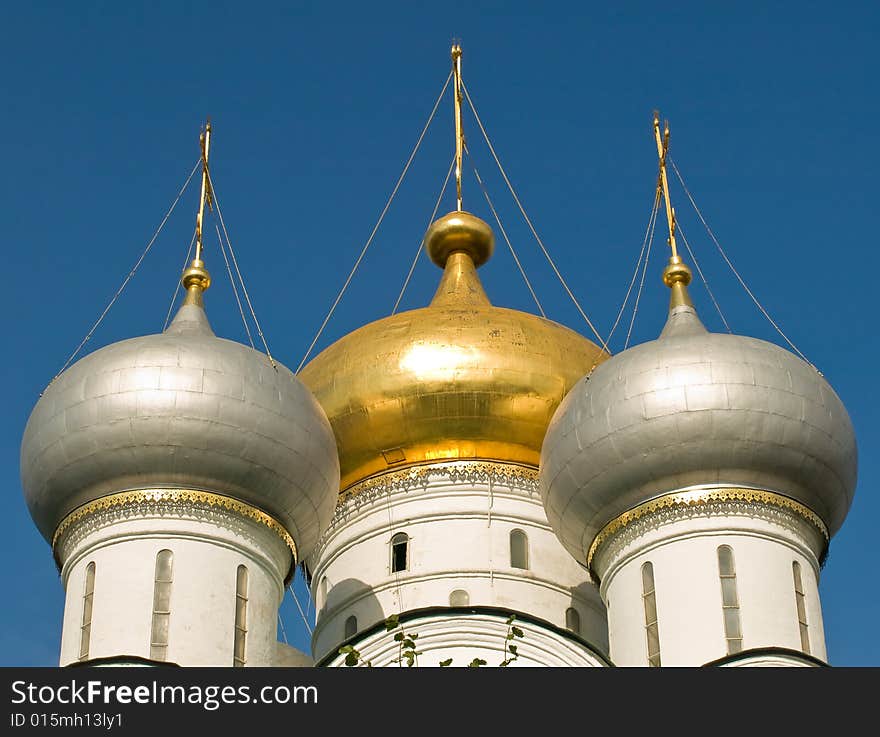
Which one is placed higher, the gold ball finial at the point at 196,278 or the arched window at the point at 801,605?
the gold ball finial at the point at 196,278

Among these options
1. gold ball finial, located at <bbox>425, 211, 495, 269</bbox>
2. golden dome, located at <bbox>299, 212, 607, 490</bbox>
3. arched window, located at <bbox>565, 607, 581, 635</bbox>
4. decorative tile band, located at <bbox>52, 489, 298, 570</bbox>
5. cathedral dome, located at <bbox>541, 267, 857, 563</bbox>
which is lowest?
decorative tile band, located at <bbox>52, 489, 298, 570</bbox>

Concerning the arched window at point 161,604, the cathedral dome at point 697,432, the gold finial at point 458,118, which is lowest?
the arched window at point 161,604

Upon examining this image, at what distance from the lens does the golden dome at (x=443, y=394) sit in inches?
813

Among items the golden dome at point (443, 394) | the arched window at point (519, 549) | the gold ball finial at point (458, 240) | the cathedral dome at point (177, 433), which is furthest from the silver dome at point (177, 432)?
the gold ball finial at point (458, 240)

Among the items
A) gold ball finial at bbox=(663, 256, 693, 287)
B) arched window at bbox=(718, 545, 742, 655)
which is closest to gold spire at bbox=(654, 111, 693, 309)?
gold ball finial at bbox=(663, 256, 693, 287)

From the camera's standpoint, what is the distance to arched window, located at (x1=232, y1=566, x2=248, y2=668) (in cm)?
1733

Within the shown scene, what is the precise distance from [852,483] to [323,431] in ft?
14.2

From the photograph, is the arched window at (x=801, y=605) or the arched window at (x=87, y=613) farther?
the arched window at (x=801, y=605)

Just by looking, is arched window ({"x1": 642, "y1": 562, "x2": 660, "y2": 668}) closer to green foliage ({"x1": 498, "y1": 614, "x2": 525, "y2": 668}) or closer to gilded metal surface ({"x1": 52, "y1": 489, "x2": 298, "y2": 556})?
green foliage ({"x1": 498, "y1": 614, "x2": 525, "y2": 668})

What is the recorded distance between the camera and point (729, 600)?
17.5m

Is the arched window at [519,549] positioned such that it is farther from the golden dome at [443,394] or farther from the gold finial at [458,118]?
the gold finial at [458,118]

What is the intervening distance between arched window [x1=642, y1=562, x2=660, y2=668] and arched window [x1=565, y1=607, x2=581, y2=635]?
7.59 feet
